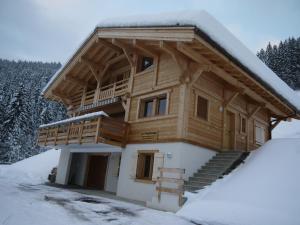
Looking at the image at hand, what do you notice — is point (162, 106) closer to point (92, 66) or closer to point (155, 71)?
point (155, 71)

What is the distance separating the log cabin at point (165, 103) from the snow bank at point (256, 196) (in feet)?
7.20

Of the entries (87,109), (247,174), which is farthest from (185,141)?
(87,109)

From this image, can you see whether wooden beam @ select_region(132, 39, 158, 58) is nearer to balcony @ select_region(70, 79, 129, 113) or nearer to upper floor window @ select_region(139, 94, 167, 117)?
upper floor window @ select_region(139, 94, 167, 117)

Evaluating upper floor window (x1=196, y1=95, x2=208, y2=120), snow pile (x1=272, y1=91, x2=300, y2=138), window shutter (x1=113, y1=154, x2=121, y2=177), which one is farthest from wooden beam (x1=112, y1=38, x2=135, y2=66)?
snow pile (x1=272, y1=91, x2=300, y2=138)

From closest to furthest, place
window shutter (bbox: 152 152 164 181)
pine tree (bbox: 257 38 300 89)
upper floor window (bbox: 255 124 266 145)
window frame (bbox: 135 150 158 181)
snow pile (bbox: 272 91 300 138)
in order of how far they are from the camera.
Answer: window shutter (bbox: 152 152 164 181) < window frame (bbox: 135 150 158 181) < upper floor window (bbox: 255 124 266 145) < snow pile (bbox: 272 91 300 138) < pine tree (bbox: 257 38 300 89)

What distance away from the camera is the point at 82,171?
19047 mm

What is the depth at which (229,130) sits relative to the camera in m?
15.2

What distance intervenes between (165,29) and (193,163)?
586 centimetres

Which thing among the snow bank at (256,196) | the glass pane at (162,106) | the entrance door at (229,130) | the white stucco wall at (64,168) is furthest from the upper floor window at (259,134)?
the white stucco wall at (64,168)

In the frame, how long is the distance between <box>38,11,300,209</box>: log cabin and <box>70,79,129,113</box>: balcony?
0.32 ft

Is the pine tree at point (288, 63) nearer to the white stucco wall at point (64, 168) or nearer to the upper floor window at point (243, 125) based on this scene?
the upper floor window at point (243, 125)

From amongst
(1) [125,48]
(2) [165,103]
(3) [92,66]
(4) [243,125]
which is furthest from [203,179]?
(3) [92,66]

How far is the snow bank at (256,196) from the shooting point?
7203mm

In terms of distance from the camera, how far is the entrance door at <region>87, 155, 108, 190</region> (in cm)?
1777
